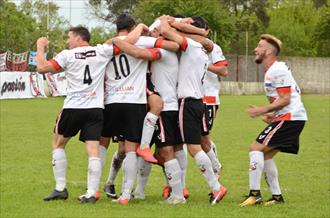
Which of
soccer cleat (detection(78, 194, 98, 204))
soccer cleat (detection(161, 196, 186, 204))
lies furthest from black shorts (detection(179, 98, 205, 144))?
soccer cleat (detection(78, 194, 98, 204))

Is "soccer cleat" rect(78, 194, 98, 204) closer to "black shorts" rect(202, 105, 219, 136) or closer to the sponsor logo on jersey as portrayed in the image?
the sponsor logo on jersey

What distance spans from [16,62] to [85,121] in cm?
3670

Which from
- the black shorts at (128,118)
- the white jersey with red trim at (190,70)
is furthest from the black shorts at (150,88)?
the white jersey with red trim at (190,70)

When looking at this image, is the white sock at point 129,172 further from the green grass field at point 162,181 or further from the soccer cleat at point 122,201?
the green grass field at point 162,181

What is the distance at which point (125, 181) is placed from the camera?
9836 millimetres

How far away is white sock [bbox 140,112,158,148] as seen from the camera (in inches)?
382

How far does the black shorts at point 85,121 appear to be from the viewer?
9664 millimetres

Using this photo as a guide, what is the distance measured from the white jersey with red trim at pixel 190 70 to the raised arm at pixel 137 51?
38 cm

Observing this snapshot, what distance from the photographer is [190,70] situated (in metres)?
9.91

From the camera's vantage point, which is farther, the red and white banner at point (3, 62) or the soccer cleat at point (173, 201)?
the red and white banner at point (3, 62)

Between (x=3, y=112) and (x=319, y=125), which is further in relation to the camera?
(x=3, y=112)

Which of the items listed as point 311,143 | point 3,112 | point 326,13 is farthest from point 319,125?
point 326,13

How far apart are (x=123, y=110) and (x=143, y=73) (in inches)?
20.0

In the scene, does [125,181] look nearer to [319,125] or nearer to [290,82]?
[290,82]
